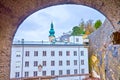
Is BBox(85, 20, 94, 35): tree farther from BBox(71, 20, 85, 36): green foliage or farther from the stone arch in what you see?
the stone arch

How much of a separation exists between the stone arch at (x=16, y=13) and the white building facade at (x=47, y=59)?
1188 cm

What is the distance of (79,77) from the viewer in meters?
8.59

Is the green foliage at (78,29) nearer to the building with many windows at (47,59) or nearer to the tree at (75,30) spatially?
the tree at (75,30)

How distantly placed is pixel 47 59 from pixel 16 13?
43.1 ft

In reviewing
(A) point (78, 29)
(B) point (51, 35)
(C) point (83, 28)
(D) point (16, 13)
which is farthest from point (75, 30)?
(D) point (16, 13)

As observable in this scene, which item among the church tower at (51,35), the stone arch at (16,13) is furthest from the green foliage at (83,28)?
the stone arch at (16,13)

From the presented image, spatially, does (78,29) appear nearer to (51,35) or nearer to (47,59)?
(51,35)

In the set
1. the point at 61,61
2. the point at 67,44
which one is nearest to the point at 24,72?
the point at 61,61

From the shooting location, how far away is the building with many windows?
49.5 ft

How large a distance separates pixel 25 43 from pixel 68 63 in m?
4.50

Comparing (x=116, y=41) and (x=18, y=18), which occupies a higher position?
(x=18, y=18)

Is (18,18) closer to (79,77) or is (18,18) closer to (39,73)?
(79,77)

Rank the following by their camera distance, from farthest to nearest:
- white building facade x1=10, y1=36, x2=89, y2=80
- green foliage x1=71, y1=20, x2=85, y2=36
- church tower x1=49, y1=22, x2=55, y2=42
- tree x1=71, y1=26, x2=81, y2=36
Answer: tree x1=71, y1=26, x2=81, y2=36 < green foliage x1=71, y1=20, x2=85, y2=36 < church tower x1=49, y1=22, x2=55, y2=42 < white building facade x1=10, y1=36, x2=89, y2=80

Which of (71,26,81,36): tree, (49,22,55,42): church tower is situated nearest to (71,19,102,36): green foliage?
(71,26,81,36): tree
